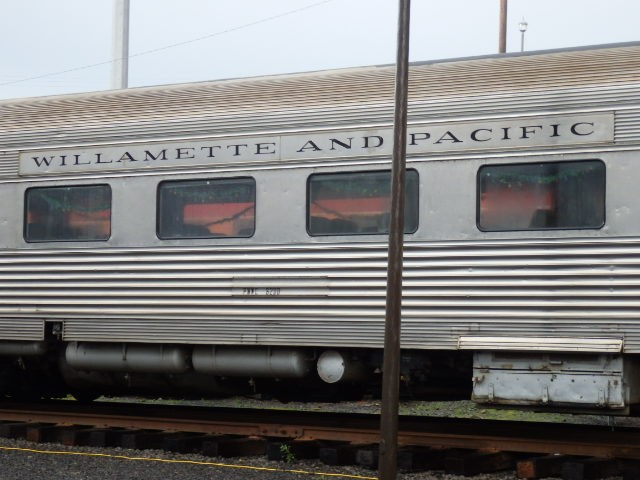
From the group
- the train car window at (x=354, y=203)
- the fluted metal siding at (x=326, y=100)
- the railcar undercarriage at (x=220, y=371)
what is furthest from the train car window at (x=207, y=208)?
the railcar undercarriage at (x=220, y=371)

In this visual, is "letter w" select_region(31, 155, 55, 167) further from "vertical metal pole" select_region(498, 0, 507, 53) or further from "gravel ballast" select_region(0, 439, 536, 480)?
"vertical metal pole" select_region(498, 0, 507, 53)

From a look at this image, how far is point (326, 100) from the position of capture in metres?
10.6

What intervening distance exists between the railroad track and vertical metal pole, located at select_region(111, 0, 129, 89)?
10.3 metres

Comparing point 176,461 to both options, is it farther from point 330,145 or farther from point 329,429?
point 330,145

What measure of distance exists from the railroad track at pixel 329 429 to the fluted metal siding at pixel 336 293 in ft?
2.68

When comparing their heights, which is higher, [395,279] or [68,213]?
[68,213]

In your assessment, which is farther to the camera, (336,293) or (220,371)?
(220,371)

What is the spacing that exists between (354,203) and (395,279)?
230 cm

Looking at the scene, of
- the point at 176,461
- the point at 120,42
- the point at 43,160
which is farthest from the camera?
the point at 120,42

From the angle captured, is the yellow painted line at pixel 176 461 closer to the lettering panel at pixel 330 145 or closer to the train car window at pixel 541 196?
the train car window at pixel 541 196

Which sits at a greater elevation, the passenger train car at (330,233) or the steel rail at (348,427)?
the passenger train car at (330,233)

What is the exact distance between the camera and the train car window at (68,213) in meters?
11.5

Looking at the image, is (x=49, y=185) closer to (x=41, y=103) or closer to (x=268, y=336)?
(x=41, y=103)

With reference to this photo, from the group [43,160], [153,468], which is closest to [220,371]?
[153,468]
